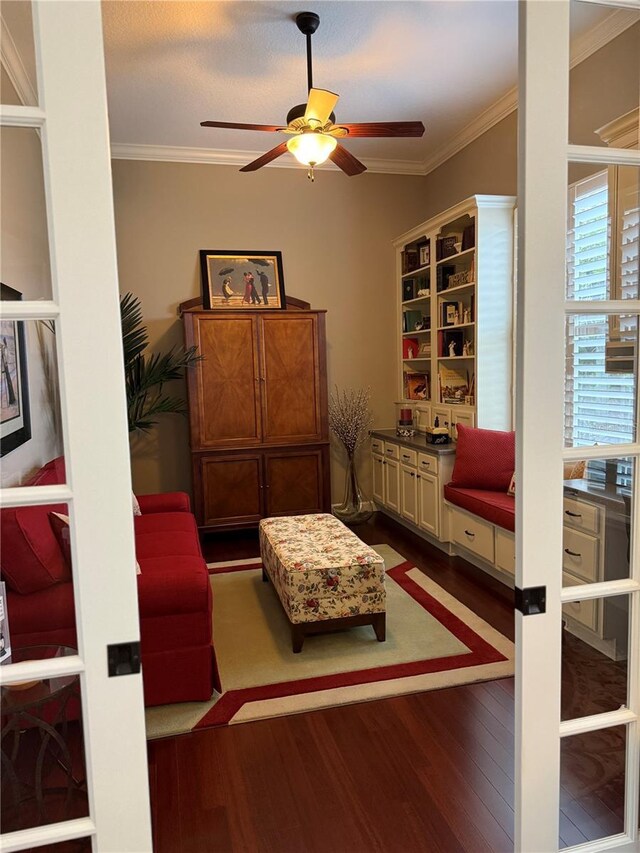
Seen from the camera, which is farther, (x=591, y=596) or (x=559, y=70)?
(x=591, y=596)

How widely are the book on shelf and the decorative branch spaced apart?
96 centimetres

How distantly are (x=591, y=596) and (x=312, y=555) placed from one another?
188 cm

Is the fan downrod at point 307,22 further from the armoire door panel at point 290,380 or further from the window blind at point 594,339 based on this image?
the window blind at point 594,339

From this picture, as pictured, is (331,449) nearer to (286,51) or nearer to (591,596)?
(286,51)

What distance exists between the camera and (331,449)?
568 centimetres

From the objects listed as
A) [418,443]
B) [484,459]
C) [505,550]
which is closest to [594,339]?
[505,550]

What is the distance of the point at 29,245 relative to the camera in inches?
42.0

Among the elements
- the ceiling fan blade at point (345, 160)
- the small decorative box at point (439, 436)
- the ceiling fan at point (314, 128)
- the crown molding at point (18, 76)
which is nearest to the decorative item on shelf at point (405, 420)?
the small decorative box at point (439, 436)

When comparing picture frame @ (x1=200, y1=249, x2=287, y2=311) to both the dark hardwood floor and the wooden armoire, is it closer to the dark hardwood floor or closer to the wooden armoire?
the wooden armoire

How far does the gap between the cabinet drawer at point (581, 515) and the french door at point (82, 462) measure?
94 centimetres

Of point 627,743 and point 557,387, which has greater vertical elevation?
point 557,387

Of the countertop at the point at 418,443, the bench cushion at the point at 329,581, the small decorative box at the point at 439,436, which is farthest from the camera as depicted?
the small decorative box at the point at 439,436

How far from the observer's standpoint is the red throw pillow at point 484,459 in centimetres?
399

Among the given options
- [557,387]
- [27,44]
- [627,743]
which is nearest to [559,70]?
[557,387]
